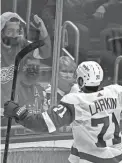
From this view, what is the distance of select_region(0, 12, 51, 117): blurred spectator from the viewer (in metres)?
4.57

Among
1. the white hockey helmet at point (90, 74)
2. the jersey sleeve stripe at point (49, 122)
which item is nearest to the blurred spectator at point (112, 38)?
the white hockey helmet at point (90, 74)

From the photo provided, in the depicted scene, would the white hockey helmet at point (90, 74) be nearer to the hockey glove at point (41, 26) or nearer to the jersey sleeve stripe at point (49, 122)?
the jersey sleeve stripe at point (49, 122)

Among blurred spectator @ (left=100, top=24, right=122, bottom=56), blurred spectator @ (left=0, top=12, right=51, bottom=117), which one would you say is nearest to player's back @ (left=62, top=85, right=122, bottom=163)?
blurred spectator @ (left=0, top=12, right=51, bottom=117)

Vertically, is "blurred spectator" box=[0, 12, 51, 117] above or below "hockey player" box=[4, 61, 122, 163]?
above

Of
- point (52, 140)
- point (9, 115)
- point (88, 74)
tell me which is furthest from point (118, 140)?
point (52, 140)

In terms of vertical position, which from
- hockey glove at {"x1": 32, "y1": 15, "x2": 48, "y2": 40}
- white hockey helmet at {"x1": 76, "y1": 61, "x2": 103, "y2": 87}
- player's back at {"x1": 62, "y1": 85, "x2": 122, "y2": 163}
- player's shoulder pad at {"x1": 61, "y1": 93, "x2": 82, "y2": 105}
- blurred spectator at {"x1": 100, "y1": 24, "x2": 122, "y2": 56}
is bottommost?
player's back at {"x1": 62, "y1": 85, "x2": 122, "y2": 163}

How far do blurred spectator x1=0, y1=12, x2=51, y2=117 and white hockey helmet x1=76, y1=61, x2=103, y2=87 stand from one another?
36.0 inches

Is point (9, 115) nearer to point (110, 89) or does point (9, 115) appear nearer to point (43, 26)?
point (110, 89)

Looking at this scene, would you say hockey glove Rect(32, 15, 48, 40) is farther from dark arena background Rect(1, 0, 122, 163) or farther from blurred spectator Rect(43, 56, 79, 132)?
blurred spectator Rect(43, 56, 79, 132)

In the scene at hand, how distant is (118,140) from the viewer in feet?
12.4

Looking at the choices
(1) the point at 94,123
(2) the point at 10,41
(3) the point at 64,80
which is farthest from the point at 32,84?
(1) the point at 94,123

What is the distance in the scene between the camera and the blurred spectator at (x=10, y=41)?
4574 mm

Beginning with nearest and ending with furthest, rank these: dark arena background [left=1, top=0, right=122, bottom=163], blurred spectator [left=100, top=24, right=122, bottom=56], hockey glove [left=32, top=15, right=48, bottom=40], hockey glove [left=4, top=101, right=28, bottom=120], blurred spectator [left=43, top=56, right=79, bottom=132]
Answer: hockey glove [left=4, top=101, right=28, bottom=120], dark arena background [left=1, top=0, right=122, bottom=163], hockey glove [left=32, top=15, right=48, bottom=40], blurred spectator [left=43, top=56, right=79, bottom=132], blurred spectator [left=100, top=24, right=122, bottom=56]

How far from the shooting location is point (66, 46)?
498cm
